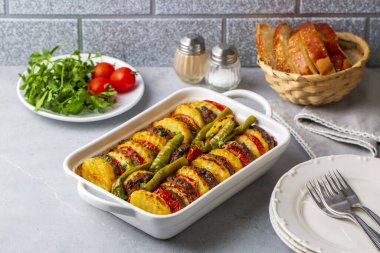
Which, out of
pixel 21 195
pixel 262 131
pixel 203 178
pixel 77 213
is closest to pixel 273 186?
pixel 262 131

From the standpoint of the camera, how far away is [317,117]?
201 centimetres

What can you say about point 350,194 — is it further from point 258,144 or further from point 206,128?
point 206,128

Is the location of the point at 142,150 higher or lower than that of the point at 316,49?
lower

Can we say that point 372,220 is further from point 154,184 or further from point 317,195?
point 154,184

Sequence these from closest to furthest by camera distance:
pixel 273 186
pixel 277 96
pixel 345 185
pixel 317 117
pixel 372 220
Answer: pixel 372 220, pixel 345 185, pixel 273 186, pixel 317 117, pixel 277 96

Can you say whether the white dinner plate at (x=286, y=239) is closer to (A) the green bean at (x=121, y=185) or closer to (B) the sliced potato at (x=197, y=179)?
(B) the sliced potato at (x=197, y=179)

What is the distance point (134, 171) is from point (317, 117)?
0.60 m

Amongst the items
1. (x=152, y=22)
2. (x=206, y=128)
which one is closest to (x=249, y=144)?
(x=206, y=128)

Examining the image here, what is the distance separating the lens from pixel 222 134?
5.96ft

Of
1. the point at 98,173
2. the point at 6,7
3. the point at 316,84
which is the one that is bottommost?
the point at 98,173

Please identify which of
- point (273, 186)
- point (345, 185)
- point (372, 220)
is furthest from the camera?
point (273, 186)

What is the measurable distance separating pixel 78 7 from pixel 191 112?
620 mm

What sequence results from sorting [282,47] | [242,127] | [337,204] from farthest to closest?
[282,47] < [242,127] < [337,204]

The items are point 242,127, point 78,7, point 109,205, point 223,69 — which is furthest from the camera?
point 78,7
